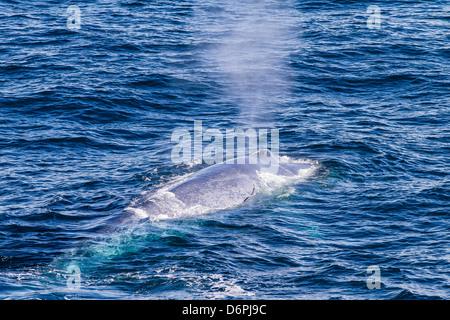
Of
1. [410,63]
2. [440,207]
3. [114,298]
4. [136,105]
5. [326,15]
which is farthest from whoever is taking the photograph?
[326,15]

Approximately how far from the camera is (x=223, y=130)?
31938mm

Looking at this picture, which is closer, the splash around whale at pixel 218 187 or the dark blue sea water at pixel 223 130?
the dark blue sea water at pixel 223 130

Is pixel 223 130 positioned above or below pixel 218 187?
above

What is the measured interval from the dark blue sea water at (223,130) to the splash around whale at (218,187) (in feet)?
1.66

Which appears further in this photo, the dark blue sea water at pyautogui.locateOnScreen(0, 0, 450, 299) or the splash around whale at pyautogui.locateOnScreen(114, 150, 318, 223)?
the splash around whale at pyautogui.locateOnScreen(114, 150, 318, 223)

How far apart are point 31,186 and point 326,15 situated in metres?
29.3

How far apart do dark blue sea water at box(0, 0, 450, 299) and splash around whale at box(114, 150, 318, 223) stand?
51 cm

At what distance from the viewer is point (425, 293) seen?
1720cm

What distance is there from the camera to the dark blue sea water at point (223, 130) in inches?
720

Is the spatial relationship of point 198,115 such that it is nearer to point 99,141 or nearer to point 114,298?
point 99,141

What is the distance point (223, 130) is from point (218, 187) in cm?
853

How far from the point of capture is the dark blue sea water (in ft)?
60.0

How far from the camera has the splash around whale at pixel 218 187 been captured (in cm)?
2219
